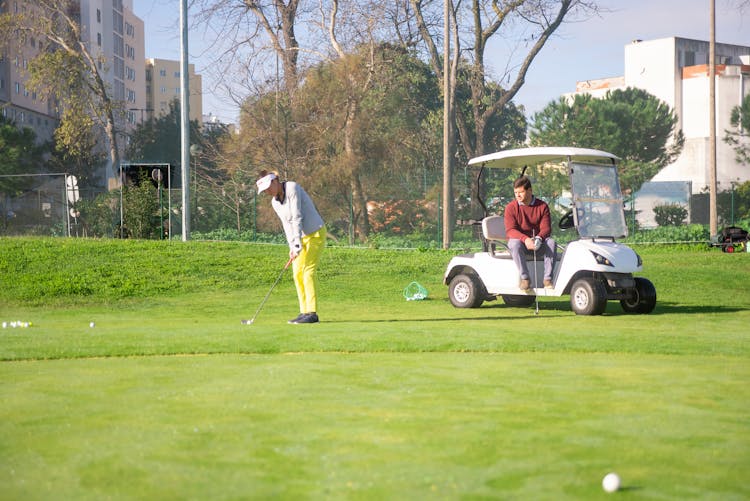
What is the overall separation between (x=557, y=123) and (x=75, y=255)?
36.7 meters

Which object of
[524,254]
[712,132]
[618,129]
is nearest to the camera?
[524,254]

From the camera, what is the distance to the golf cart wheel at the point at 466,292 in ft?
49.9

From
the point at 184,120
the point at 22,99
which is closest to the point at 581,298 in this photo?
the point at 184,120

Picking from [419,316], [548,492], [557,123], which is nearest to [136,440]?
[548,492]

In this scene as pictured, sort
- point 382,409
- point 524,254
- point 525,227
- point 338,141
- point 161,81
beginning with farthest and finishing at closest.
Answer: point 161,81, point 338,141, point 524,254, point 525,227, point 382,409

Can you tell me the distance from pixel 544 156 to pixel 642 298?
267 cm

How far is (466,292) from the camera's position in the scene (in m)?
15.3

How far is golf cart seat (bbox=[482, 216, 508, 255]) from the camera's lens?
48.8ft

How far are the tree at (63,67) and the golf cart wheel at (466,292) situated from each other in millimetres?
30005

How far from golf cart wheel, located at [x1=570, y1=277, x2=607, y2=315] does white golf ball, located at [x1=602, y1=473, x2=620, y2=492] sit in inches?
386

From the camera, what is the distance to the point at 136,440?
5059mm

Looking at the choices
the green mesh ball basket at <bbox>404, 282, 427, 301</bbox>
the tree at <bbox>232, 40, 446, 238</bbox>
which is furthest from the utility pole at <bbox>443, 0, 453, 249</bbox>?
the green mesh ball basket at <bbox>404, 282, 427, 301</bbox>

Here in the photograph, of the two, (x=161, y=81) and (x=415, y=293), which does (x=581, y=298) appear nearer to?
(x=415, y=293)

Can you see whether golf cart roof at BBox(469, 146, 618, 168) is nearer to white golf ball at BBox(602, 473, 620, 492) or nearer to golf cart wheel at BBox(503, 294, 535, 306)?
golf cart wheel at BBox(503, 294, 535, 306)
